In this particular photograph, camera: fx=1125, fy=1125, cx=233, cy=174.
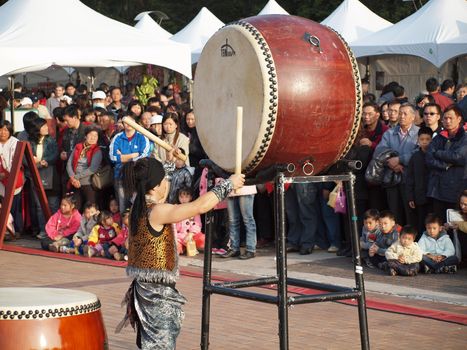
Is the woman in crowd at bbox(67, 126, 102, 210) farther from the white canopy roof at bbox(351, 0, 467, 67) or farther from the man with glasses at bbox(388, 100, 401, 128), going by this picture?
the white canopy roof at bbox(351, 0, 467, 67)

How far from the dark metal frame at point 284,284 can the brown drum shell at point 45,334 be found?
1.37 m

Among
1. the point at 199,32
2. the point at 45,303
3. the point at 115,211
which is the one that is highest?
the point at 199,32

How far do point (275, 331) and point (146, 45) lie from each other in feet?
29.7

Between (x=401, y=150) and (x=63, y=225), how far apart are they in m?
4.63

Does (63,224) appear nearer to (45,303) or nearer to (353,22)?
(45,303)

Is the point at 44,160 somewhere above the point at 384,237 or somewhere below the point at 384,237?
above

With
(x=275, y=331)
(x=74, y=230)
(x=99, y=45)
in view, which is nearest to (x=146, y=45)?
(x=99, y=45)

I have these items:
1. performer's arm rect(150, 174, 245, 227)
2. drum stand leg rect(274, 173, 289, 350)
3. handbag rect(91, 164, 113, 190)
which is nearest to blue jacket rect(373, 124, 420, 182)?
handbag rect(91, 164, 113, 190)

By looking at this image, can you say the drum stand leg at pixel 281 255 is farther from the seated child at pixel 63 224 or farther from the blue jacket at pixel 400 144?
the seated child at pixel 63 224

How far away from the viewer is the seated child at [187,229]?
44.2 feet

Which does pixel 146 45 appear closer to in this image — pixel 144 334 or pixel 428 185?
pixel 428 185

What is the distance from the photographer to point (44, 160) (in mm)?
15672

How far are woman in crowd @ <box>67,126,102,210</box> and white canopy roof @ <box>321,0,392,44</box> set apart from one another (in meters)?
11.8

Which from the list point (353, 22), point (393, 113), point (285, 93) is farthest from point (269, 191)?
point (353, 22)
